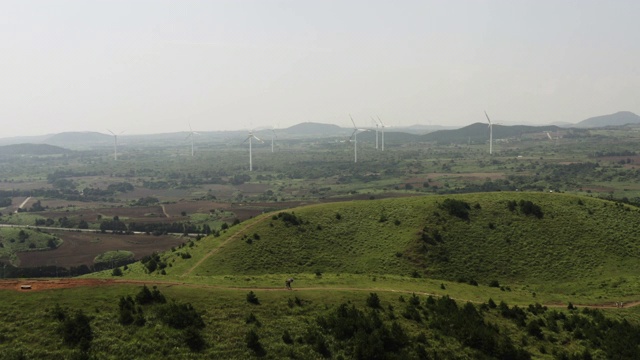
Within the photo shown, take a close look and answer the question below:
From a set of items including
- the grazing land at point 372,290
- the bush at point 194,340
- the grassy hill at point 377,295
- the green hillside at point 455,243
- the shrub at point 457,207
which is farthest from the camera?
the shrub at point 457,207

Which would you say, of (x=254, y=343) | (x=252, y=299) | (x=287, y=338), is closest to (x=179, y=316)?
(x=254, y=343)

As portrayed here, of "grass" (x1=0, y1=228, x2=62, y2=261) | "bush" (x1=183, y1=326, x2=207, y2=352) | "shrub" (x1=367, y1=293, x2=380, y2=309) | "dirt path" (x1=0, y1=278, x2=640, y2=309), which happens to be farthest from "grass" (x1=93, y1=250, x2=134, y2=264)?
"bush" (x1=183, y1=326, x2=207, y2=352)

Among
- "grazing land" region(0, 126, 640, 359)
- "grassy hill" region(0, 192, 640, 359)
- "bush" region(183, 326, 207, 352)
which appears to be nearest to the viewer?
"bush" region(183, 326, 207, 352)

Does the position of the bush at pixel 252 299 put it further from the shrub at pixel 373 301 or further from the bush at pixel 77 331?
the bush at pixel 77 331

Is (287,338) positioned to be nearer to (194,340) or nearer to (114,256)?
(194,340)

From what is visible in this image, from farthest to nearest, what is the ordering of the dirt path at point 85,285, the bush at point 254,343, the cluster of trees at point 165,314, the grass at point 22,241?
the grass at point 22,241
the dirt path at point 85,285
the cluster of trees at point 165,314
the bush at point 254,343

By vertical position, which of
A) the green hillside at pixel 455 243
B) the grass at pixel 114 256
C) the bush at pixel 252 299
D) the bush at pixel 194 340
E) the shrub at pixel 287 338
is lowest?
the grass at pixel 114 256

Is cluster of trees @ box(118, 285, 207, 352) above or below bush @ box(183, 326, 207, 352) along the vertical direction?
above

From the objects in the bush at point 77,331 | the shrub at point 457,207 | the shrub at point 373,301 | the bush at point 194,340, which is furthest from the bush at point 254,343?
the shrub at point 457,207

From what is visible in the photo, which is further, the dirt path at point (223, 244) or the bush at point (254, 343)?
the dirt path at point (223, 244)

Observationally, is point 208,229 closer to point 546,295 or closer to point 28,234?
point 28,234

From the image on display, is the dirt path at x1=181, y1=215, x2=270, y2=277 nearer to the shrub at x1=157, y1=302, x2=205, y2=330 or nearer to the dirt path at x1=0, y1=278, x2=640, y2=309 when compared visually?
the dirt path at x1=0, y1=278, x2=640, y2=309

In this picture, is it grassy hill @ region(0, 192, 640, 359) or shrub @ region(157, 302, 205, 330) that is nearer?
grassy hill @ region(0, 192, 640, 359)
